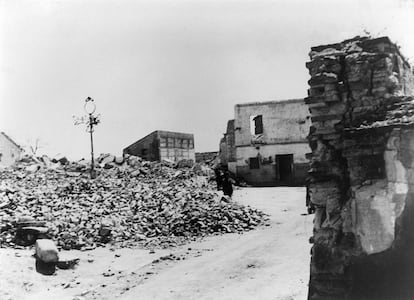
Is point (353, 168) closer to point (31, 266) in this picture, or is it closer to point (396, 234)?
point (396, 234)

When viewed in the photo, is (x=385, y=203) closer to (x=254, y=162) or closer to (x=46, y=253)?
(x=46, y=253)

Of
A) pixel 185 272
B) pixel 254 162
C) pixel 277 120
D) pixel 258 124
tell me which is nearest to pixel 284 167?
pixel 254 162

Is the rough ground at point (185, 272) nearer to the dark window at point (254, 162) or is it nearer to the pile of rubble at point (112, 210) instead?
the pile of rubble at point (112, 210)

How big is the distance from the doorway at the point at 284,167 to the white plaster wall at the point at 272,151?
1.05 ft

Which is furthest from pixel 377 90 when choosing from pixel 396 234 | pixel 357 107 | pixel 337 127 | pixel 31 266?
pixel 31 266

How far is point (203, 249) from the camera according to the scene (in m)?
11.8

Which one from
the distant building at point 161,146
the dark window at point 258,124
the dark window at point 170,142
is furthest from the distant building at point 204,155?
the dark window at point 258,124

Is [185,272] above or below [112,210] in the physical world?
below

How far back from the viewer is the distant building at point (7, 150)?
29.6 metres

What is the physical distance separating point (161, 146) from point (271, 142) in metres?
8.44

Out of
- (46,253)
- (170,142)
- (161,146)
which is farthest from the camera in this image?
(170,142)

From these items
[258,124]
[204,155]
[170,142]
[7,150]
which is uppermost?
[258,124]

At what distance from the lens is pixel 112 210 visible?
15.2 metres

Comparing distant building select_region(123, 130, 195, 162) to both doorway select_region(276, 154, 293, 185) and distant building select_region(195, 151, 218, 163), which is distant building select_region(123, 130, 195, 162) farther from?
doorway select_region(276, 154, 293, 185)
